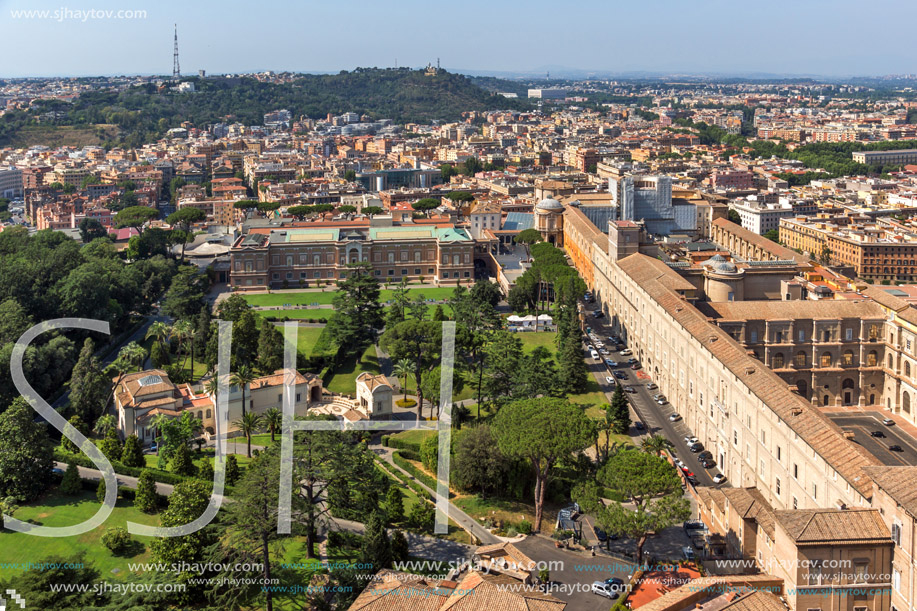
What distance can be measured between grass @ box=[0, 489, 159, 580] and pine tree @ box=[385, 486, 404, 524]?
766 cm

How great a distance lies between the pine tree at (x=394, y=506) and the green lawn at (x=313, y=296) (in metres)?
32.7

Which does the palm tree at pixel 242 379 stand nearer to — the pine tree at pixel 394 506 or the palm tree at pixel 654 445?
the pine tree at pixel 394 506

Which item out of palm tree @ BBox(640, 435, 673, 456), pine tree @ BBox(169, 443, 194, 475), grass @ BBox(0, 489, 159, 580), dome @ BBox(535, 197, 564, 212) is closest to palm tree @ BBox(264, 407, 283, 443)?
pine tree @ BBox(169, 443, 194, 475)

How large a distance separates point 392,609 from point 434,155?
424ft

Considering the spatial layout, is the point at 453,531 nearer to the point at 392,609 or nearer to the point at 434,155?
the point at 392,609

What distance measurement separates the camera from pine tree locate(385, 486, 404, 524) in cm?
2977

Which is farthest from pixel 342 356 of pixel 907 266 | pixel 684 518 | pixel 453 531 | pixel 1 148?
pixel 1 148

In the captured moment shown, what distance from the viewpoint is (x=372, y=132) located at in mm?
185125

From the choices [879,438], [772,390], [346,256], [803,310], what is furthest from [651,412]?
[346,256]

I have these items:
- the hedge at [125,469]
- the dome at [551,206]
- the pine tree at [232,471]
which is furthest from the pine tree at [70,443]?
the dome at [551,206]

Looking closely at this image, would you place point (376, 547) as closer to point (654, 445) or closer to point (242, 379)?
point (654, 445)

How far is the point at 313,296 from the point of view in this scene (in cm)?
6569

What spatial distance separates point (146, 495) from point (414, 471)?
1006 centimetres

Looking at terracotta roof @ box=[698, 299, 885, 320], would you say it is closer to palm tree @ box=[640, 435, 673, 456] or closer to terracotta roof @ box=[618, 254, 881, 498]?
terracotta roof @ box=[618, 254, 881, 498]
